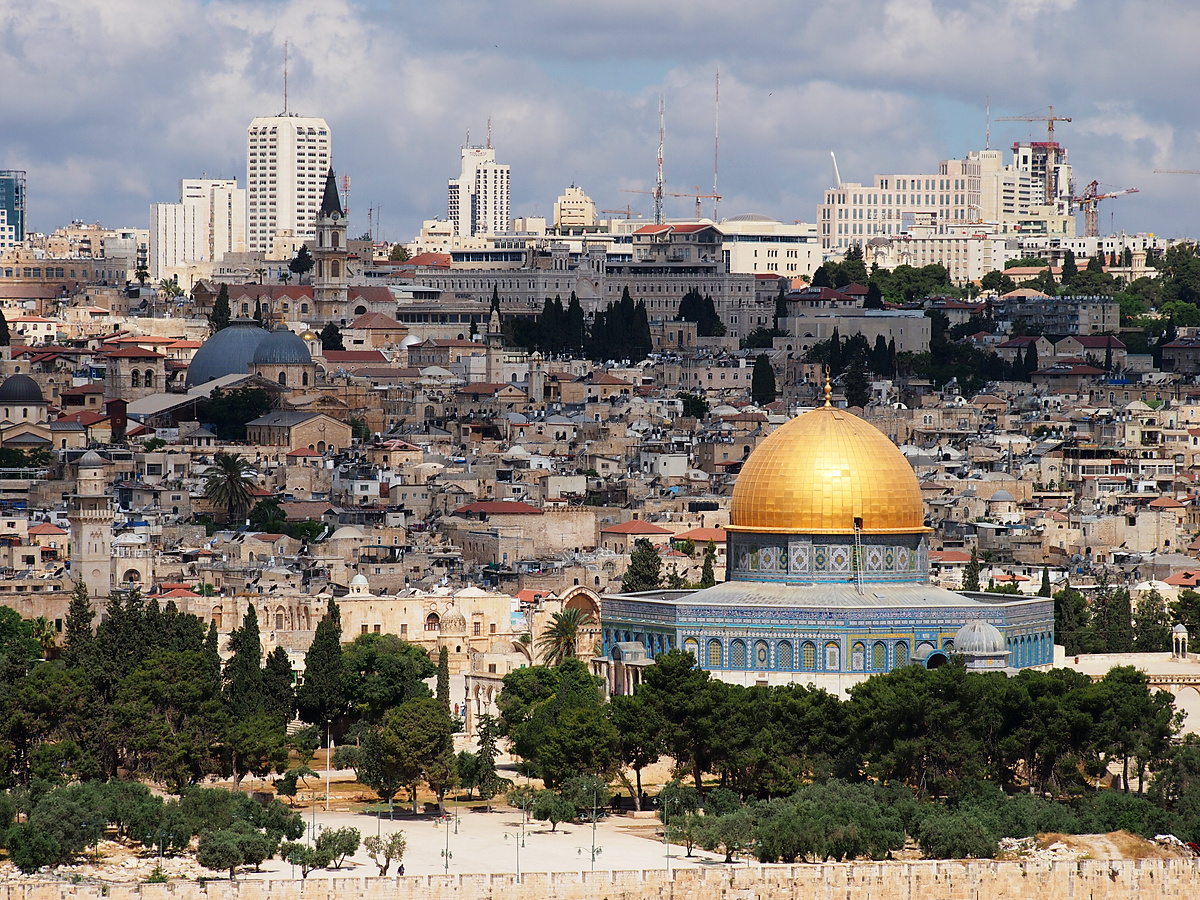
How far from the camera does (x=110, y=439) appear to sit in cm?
10288

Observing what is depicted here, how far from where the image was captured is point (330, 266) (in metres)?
144

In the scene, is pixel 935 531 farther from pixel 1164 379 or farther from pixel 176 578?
pixel 1164 379

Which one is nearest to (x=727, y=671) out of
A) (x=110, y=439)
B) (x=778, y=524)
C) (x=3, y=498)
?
(x=778, y=524)

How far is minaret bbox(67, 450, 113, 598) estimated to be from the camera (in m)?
69.7

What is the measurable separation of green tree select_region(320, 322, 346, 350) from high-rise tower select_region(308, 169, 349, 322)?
8484 mm

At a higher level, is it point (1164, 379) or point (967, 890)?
point (1164, 379)

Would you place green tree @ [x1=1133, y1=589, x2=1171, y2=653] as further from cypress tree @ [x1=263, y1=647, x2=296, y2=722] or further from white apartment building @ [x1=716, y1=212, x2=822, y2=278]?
white apartment building @ [x1=716, y1=212, x2=822, y2=278]

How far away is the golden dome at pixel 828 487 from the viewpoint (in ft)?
171

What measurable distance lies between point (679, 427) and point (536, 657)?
46455mm

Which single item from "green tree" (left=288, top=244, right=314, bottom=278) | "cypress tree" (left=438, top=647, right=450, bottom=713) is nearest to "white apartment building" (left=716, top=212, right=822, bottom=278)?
"green tree" (left=288, top=244, right=314, bottom=278)

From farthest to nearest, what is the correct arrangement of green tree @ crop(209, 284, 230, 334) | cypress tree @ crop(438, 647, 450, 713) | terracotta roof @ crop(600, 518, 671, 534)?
green tree @ crop(209, 284, 230, 334) < terracotta roof @ crop(600, 518, 671, 534) < cypress tree @ crop(438, 647, 450, 713)

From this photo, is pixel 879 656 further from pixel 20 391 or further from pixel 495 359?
pixel 495 359

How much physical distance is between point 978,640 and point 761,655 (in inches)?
151

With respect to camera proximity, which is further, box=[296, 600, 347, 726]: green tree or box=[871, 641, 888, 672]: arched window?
box=[296, 600, 347, 726]: green tree
